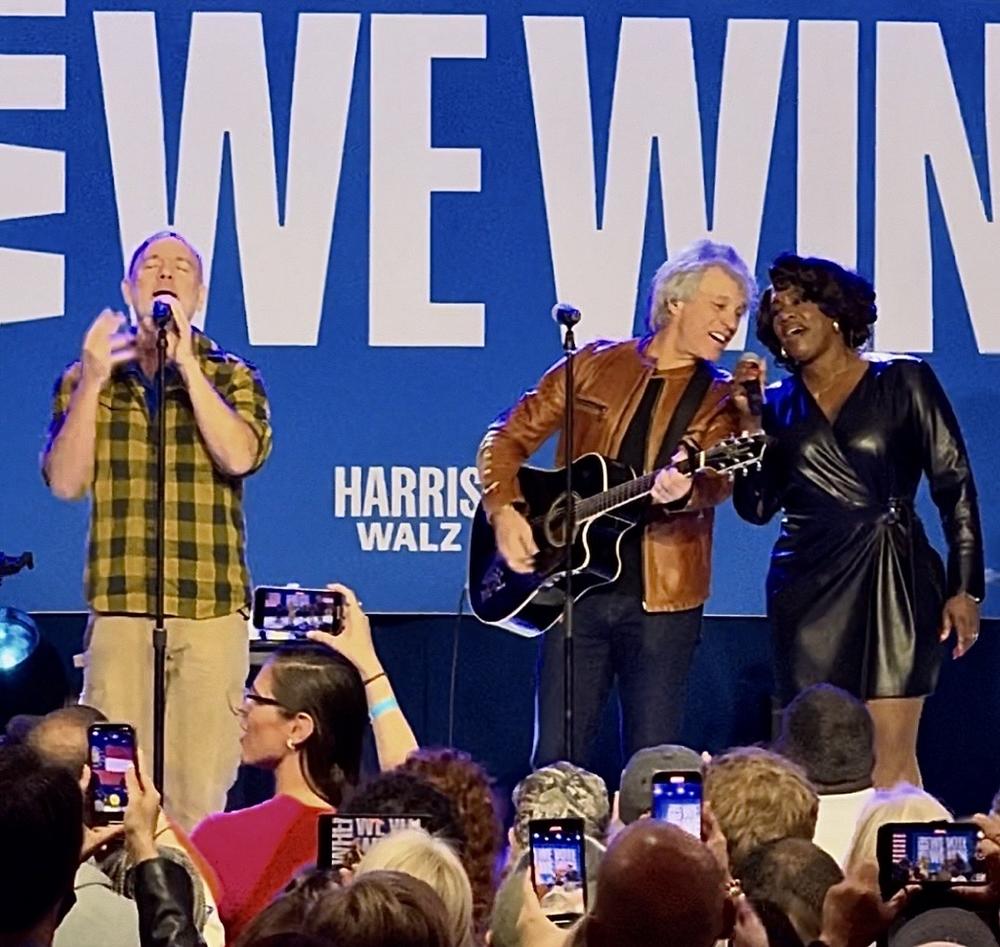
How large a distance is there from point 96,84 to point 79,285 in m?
0.71

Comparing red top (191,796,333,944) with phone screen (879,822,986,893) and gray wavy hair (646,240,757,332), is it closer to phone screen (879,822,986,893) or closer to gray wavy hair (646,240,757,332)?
phone screen (879,822,986,893)

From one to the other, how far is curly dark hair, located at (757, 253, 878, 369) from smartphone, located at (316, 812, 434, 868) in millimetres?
3754

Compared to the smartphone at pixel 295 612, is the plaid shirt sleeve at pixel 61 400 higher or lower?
higher

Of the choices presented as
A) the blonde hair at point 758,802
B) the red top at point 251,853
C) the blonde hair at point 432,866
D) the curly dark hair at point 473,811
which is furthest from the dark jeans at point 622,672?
the blonde hair at point 432,866

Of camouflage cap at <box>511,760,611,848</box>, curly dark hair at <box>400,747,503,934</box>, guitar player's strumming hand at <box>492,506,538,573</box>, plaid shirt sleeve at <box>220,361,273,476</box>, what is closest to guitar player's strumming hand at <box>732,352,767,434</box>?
guitar player's strumming hand at <box>492,506,538,573</box>

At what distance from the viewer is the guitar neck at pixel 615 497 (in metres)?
6.79

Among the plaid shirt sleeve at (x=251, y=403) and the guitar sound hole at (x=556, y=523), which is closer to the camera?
the plaid shirt sleeve at (x=251, y=403)

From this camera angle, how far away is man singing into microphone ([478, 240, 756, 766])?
6789 millimetres

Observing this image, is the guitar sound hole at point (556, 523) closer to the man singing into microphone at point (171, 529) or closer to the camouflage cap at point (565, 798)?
the man singing into microphone at point (171, 529)

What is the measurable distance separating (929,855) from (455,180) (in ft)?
16.8

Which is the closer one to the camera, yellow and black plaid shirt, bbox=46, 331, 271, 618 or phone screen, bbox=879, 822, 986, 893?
phone screen, bbox=879, 822, 986, 893

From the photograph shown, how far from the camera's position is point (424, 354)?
26.0ft

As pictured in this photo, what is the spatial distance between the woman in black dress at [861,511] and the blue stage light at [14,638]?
2417mm

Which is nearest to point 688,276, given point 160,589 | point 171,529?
point 171,529
